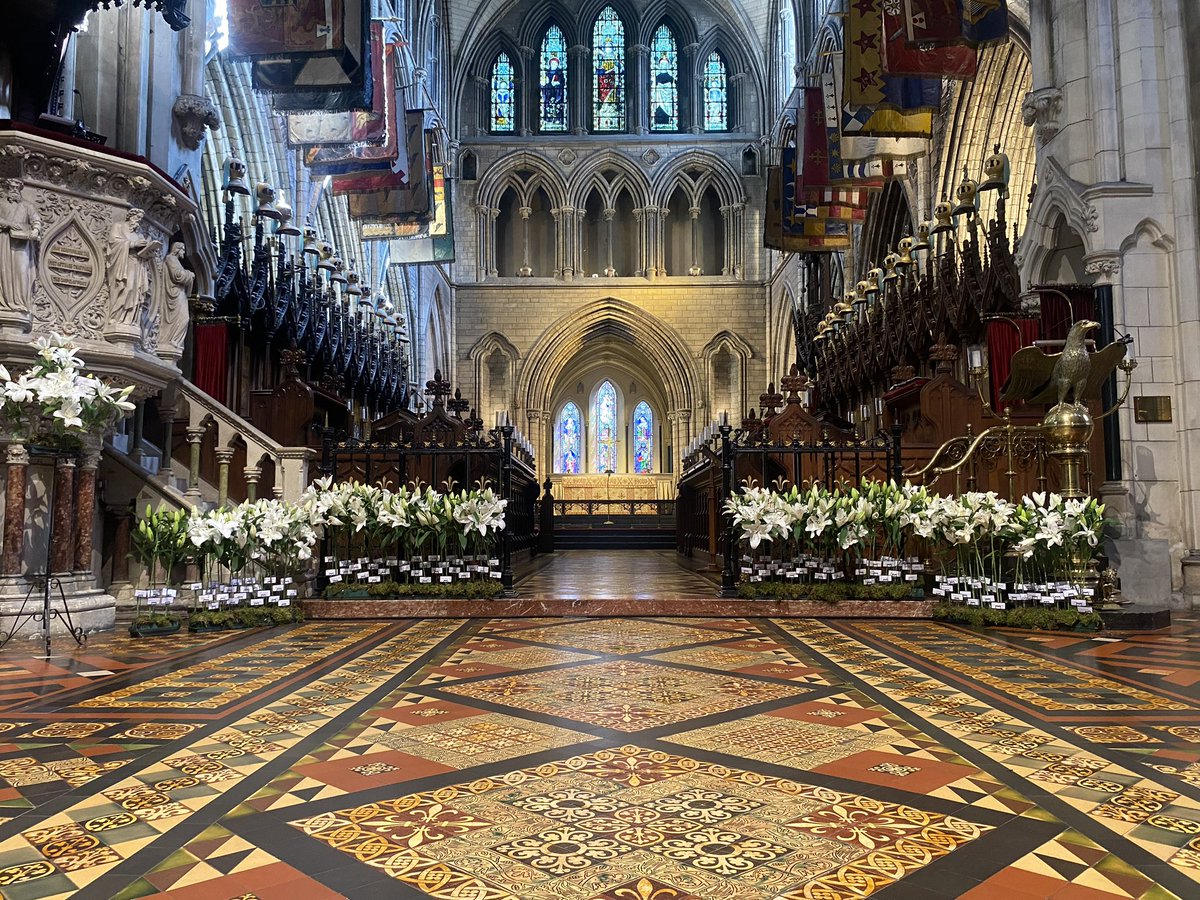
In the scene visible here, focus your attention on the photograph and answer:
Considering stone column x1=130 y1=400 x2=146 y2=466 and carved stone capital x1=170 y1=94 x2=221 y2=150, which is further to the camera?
carved stone capital x1=170 y1=94 x2=221 y2=150

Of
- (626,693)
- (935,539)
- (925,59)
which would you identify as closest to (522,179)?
(925,59)

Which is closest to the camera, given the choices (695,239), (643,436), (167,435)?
(167,435)

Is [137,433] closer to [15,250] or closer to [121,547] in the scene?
[121,547]

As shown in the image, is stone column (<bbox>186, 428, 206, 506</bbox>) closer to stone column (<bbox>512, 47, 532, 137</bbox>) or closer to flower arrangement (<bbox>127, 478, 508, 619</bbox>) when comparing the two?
flower arrangement (<bbox>127, 478, 508, 619</bbox>)

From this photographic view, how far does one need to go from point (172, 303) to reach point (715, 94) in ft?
85.3

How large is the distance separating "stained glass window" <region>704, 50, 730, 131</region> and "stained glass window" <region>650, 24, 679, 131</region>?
0.96 metres

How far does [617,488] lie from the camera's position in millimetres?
28203

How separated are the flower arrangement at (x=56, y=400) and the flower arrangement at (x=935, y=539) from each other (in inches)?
165

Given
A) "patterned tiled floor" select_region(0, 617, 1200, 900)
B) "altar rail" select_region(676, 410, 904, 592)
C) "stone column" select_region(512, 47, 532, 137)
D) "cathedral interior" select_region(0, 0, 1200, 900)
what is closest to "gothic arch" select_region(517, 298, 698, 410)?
"stone column" select_region(512, 47, 532, 137)

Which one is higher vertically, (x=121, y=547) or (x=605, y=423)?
(x=605, y=423)

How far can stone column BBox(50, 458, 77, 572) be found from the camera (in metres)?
5.19

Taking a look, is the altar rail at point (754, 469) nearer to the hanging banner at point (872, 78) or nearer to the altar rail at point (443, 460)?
the altar rail at point (443, 460)

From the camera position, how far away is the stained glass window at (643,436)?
3238 cm

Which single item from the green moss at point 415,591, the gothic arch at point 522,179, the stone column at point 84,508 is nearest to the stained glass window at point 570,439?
the gothic arch at point 522,179
